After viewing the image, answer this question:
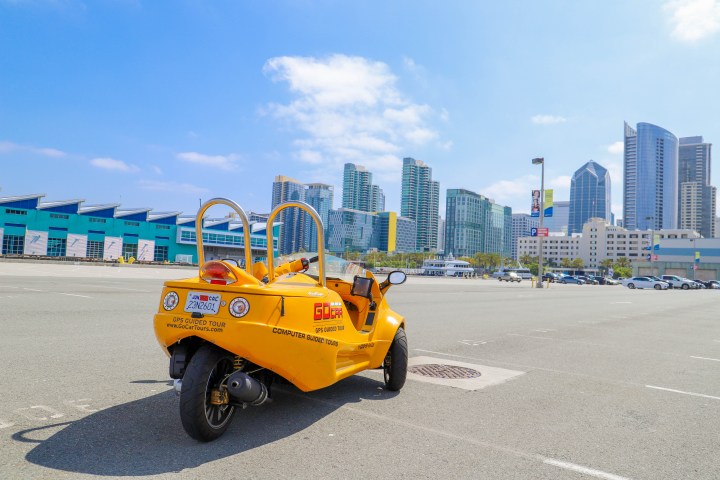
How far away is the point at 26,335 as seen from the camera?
26.9ft

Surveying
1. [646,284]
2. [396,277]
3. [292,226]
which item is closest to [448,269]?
[646,284]

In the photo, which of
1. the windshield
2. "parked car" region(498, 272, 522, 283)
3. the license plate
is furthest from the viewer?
"parked car" region(498, 272, 522, 283)

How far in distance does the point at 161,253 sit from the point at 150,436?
81.2 meters

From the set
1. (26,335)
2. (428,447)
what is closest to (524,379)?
(428,447)

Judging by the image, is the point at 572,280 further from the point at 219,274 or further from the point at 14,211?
the point at 219,274

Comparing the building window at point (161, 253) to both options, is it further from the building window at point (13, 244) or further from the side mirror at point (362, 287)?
the side mirror at point (362, 287)

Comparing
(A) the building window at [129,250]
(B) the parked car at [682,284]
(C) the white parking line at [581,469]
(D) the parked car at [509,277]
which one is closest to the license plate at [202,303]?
(C) the white parking line at [581,469]

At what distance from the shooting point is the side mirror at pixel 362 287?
18.1ft

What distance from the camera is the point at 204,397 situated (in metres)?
3.65

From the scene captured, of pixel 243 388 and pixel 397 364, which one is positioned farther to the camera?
pixel 397 364

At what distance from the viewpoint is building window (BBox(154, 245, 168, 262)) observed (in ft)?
259

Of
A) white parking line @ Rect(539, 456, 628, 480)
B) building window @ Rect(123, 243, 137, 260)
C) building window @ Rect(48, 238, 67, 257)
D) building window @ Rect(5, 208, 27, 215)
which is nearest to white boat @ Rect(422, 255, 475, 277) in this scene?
building window @ Rect(123, 243, 137, 260)

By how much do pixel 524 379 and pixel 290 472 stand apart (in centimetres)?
416

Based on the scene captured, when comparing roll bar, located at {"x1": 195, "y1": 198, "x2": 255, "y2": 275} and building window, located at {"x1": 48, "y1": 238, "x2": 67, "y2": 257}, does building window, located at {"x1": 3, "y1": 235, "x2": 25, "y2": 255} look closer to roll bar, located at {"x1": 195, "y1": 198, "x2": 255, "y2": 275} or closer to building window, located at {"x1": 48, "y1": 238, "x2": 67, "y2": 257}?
building window, located at {"x1": 48, "y1": 238, "x2": 67, "y2": 257}
